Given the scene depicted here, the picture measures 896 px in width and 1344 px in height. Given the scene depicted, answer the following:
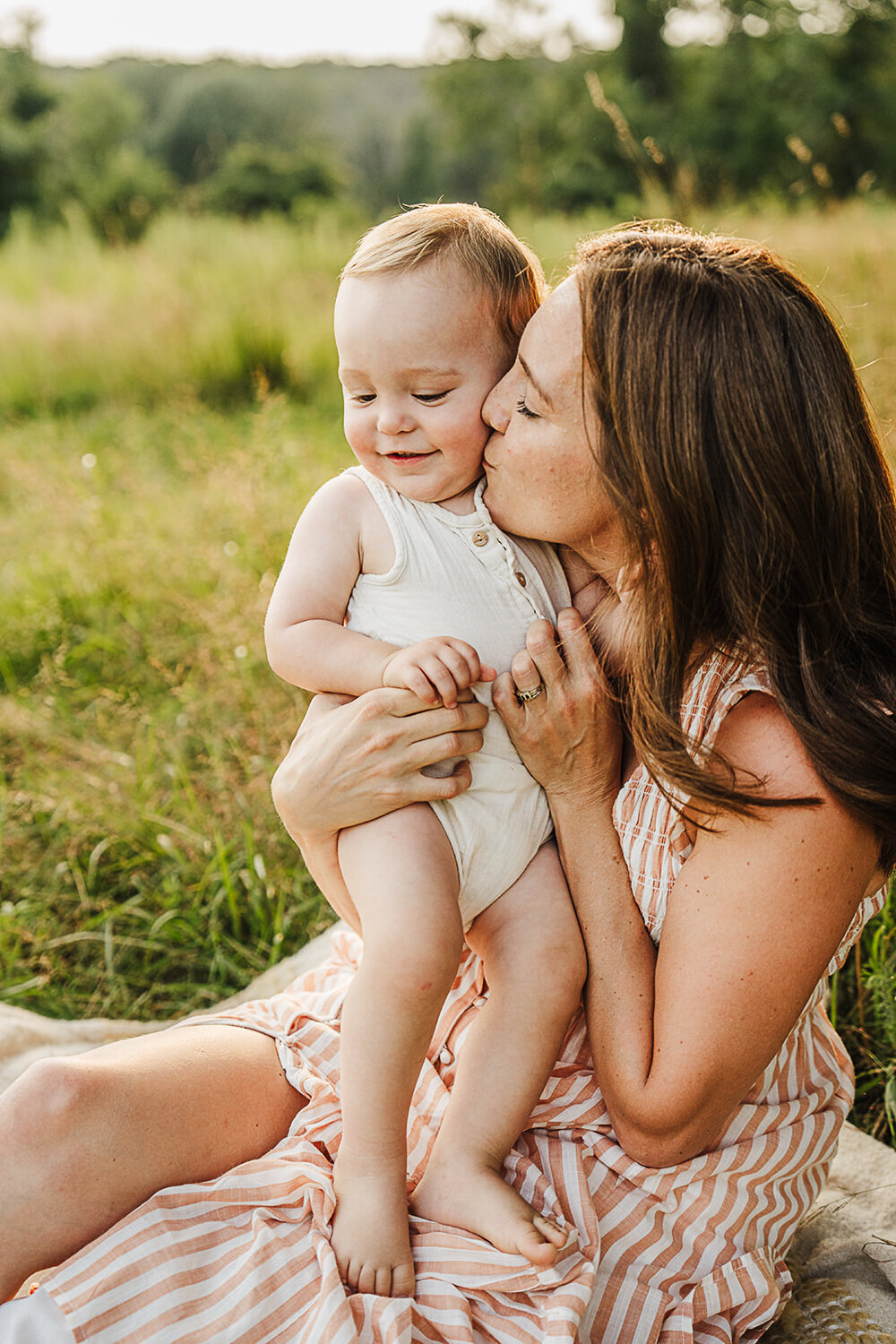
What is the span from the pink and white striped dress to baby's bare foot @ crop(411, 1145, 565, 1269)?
24 millimetres

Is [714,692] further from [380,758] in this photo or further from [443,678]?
[380,758]

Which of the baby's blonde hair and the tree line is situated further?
the tree line

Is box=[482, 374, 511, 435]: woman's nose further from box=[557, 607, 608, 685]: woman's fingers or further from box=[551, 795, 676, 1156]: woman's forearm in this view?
box=[551, 795, 676, 1156]: woman's forearm

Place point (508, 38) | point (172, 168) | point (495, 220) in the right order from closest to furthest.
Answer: point (495, 220) → point (508, 38) → point (172, 168)

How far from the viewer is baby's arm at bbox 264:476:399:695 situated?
1676mm

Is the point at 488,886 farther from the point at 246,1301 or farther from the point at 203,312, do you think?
the point at 203,312

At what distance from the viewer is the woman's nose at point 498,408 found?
1.65 m

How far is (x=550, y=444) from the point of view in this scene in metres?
1.56

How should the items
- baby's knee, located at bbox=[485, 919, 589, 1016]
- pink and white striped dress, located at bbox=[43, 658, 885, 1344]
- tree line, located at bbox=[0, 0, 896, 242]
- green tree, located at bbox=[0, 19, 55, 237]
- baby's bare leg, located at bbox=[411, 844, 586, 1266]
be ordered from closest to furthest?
pink and white striped dress, located at bbox=[43, 658, 885, 1344] < baby's bare leg, located at bbox=[411, 844, 586, 1266] < baby's knee, located at bbox=[485, 919, 589, 1016] < tree line, located at bbox=[0, 0, 896, 242] < green tree, located at bbox=[0, 19, 55, 237]

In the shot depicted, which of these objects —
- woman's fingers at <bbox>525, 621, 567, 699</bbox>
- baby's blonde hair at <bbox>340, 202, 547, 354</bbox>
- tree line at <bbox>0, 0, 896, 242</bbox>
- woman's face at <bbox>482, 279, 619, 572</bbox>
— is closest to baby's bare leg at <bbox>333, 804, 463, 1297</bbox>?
woman's fingers at <bbox>525, 621, 567, 699</bbox>

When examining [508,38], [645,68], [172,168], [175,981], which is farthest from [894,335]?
[172,168]

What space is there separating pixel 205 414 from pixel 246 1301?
605cm

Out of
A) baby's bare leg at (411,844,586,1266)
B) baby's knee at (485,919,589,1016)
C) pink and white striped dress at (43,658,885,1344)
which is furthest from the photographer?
baby's knee at (485,919,589,1016)

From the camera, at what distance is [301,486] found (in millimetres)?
4516
